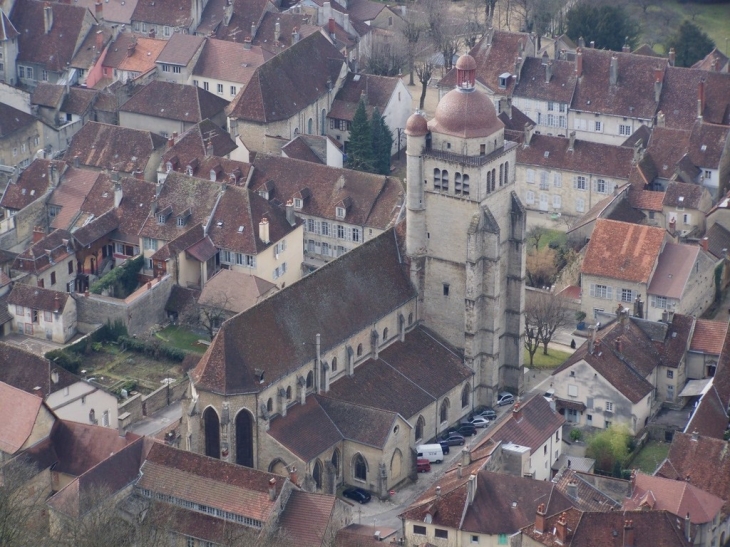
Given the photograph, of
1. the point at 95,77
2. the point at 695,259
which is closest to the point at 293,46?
the point at 95,77

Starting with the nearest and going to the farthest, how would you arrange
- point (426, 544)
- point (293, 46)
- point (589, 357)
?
point (426, 544), point (589, 357), point (293, 46)

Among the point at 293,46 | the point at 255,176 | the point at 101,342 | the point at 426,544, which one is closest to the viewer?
the point at 426,544

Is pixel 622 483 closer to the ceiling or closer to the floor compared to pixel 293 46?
closer to the floor

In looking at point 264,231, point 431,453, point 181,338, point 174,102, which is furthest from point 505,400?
point 174,102

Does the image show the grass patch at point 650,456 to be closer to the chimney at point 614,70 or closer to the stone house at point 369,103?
the chimney at point 614,70

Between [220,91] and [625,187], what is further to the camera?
[220,91]

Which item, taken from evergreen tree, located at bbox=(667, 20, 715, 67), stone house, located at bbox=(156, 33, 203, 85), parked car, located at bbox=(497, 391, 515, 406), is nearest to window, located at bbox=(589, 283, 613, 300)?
parked car, located at bbox=(497, 391, 515, 406)

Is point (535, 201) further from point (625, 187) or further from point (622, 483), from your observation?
point (622, 483)
